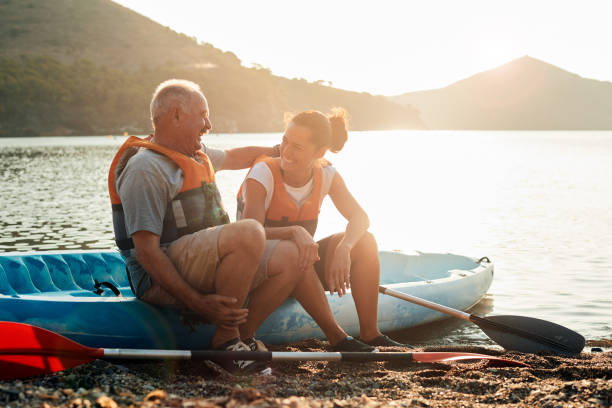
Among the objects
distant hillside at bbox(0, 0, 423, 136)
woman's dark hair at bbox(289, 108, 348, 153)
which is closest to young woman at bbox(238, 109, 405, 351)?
woman's dark hair at bbox(289, 108, 348, 153)

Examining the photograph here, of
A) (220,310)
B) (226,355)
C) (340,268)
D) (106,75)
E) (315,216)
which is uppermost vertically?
(106,75)

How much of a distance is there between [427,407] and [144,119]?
87.9 m

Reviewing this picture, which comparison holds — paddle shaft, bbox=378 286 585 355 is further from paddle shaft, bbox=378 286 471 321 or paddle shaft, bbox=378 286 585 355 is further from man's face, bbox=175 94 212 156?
man's face, bbox=175 94 212 156

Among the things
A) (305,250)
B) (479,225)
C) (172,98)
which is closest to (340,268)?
(305,250)

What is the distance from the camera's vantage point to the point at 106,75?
91.9m

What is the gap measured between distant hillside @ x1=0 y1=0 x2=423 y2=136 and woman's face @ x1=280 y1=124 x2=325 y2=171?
77.6 meters

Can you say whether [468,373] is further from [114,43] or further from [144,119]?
[114,43]

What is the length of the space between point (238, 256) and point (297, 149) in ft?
3.02

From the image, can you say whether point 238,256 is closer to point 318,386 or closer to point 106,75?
point 318,386

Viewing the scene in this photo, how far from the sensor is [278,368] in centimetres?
366

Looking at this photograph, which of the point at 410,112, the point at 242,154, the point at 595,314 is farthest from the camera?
the point at 410,112

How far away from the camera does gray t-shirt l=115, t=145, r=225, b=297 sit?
321cm

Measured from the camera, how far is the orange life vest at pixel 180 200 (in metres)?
3.42

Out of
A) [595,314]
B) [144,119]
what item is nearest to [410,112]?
[144,119]
